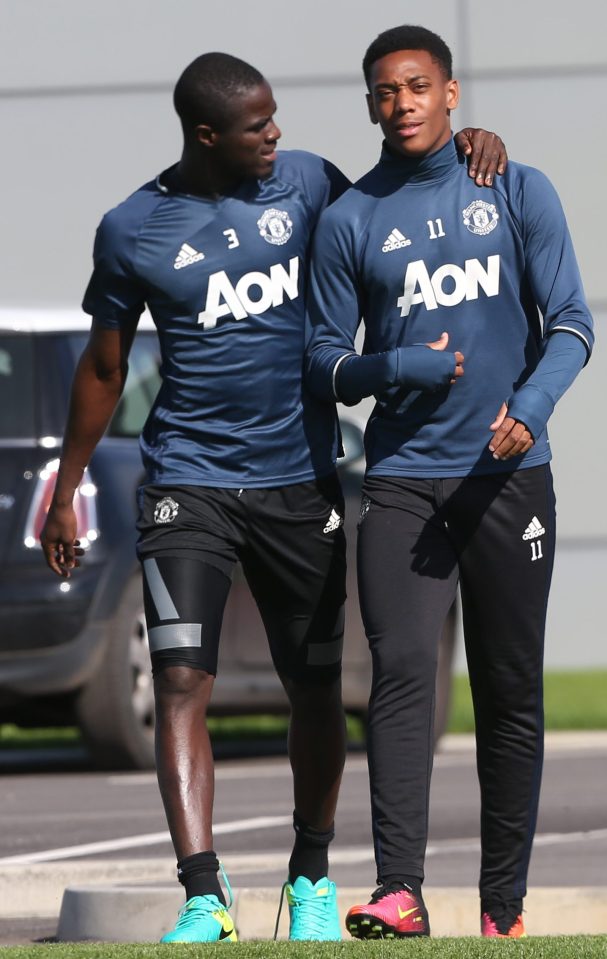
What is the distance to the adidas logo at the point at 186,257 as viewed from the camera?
5137 mm

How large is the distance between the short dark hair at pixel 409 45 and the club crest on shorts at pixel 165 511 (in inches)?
43.6

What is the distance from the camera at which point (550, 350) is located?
4.94 metres

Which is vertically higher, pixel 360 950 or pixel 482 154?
pixel 482 154

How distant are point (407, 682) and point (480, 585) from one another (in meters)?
0.30

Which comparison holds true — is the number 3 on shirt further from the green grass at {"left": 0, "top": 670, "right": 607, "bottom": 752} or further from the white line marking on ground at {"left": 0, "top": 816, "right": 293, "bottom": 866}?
the green grass at {"left": 0, "top": 670, "right": 607, "bottom": 752}

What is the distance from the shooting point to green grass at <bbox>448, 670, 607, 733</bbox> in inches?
483

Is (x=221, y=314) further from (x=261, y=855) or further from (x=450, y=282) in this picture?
(x=261, y=855)

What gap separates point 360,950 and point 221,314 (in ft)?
5.24

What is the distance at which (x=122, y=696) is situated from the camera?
952 cm

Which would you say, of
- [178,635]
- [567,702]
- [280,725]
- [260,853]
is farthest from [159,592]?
[567,702]

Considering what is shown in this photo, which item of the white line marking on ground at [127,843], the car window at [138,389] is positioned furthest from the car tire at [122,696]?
the white line marking on ground at [127,843]

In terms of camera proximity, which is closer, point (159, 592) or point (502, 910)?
point (502, 910)

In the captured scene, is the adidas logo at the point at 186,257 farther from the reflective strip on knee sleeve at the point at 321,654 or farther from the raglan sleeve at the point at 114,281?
the reflective strip on knee sleeve at the point at 321,654

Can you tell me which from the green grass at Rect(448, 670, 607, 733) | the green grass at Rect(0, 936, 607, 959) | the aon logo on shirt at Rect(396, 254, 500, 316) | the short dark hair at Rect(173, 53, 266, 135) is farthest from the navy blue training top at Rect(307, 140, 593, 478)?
the green grass at Rect(448, 670, 607, 733)
